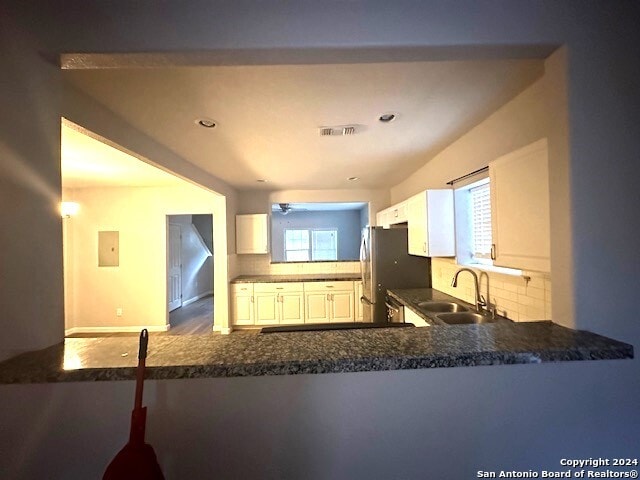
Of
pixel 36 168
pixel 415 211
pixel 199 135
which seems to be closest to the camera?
pixel 36 168

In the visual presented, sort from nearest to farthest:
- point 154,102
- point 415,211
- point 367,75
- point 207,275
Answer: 1. point 367,75
2. point 154,102
3. point 415,211
4. point 207,275

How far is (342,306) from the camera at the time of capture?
403 centimetres

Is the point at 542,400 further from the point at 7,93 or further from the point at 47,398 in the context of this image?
the point at 7,93

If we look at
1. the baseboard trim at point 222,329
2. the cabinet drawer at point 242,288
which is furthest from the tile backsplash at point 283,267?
the baseboard trim at point 222,329

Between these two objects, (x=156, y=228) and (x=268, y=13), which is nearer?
(x=268, y=13)

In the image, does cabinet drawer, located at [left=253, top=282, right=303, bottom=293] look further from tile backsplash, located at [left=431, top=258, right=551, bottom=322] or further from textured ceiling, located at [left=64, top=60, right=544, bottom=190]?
tile backsplash, located at [left=431, top=258, right=551, bottom=322]

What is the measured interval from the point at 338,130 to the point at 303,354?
5.84 feet

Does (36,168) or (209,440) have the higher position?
(36,168)

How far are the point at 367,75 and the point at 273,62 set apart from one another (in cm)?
63

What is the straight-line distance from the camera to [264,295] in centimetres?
404

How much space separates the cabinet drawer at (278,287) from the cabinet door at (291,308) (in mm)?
96

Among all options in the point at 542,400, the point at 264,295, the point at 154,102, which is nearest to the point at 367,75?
the point at 154,102

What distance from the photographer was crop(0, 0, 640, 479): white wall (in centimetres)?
78

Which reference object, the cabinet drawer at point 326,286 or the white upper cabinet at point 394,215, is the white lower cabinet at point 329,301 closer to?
the cabinet drawer at point 326,286
